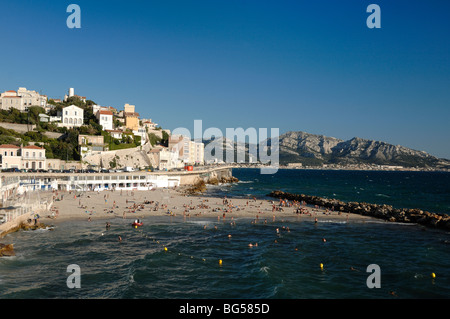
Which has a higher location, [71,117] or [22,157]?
[71,117]

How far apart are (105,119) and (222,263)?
7834 cm

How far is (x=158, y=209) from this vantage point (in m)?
44.6

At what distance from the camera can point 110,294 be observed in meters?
17.9

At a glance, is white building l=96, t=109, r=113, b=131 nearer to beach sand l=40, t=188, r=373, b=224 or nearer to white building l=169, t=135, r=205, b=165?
white building l=169, t=135, r=205, b=165

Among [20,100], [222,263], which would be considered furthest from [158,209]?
[20,100]

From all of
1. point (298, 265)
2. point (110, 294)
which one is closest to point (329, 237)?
point (298, 265)

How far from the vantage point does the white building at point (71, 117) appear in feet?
281

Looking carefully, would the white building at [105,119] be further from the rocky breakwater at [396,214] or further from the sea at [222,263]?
the rocky breakwater at [396,214]

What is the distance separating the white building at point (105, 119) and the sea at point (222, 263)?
60.7 metres

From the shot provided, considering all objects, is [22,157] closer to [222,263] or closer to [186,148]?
[222,263]

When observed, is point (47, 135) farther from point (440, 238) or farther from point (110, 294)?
point (440, 238)

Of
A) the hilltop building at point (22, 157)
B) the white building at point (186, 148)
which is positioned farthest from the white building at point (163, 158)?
the hilltop building at point (22, 157)

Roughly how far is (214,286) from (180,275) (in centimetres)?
289

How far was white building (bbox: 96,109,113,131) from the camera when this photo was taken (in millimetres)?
90875
